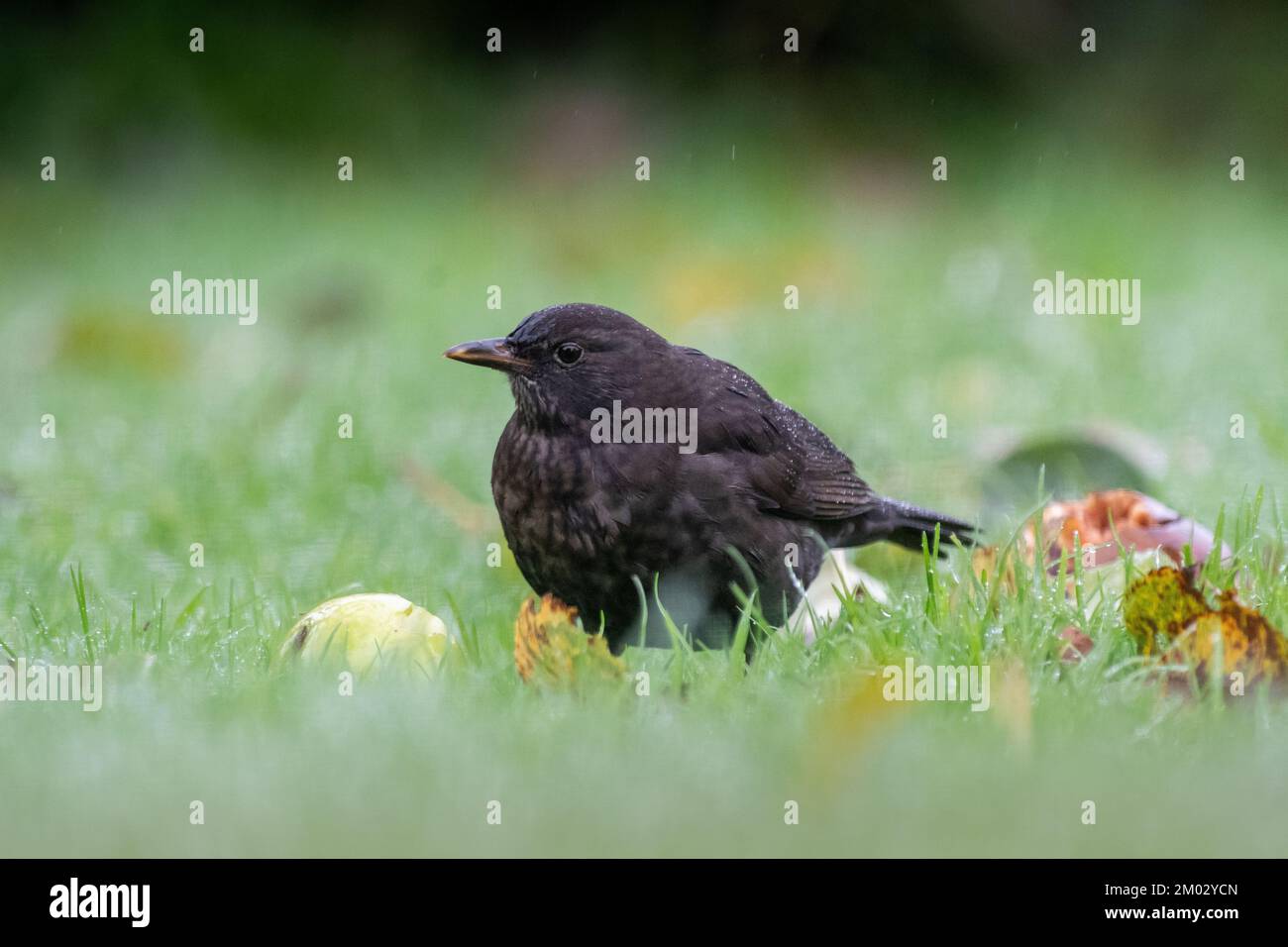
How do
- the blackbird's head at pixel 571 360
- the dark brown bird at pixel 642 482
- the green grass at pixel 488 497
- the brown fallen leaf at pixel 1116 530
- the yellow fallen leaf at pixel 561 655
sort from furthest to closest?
the brown fallen leaf at pixel 1116 530 < the blackbird's head at pixel 571 360 < the dark brown bird at pixel 642 482 < the yellow fallen leaf at pixel 561 655 < the green grass at pixel 488 497

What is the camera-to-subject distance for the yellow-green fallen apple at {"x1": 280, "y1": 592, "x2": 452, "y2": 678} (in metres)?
3.53

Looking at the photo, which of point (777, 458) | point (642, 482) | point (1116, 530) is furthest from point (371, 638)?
point (1116, 530)

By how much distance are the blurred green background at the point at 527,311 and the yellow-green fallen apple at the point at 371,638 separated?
0.14m

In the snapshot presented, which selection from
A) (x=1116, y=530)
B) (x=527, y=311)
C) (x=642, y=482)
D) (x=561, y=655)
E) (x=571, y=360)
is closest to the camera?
(x=561, y=655)

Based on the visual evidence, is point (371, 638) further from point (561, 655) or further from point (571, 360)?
point (571, 360)

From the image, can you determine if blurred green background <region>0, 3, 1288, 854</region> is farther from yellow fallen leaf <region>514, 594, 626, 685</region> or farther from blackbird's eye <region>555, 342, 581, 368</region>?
blackbird's eye <region>555, 342, 581, 368</region>

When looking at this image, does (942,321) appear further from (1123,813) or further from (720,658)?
(1123,813)

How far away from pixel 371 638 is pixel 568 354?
0.81 m

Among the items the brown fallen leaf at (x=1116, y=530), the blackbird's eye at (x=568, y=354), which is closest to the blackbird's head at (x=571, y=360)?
the blackbird's eye at (x=568, y=354)

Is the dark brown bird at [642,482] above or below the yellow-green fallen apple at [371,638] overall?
above

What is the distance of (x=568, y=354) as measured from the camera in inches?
156

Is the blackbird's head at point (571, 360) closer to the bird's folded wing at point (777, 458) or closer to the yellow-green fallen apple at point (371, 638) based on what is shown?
the bird's folded wing at point (777, 458)

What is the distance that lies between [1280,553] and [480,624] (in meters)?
1.81

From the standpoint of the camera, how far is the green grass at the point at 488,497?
2730 millimetres
